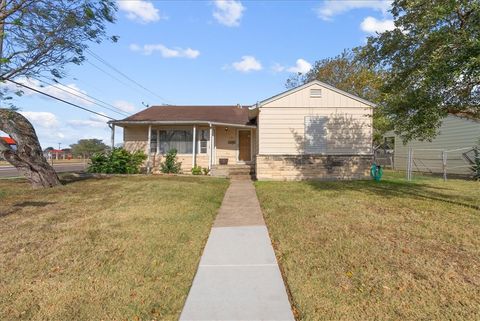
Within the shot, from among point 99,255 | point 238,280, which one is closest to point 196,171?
point 99,255

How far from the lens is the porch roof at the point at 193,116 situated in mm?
17766

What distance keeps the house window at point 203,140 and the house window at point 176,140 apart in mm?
447

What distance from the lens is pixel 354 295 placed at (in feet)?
12.0

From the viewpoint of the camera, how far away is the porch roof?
699 inches

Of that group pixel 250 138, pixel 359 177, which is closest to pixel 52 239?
pixel 359 177

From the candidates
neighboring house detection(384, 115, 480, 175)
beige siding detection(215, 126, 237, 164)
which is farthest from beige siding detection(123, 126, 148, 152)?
neighboring house detection(384, 115, 480, 175)

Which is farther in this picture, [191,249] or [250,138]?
[250,138]

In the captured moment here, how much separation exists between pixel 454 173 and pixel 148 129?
61.9 feet

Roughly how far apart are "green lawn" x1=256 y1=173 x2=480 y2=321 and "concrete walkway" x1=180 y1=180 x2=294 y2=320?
198 millimetres

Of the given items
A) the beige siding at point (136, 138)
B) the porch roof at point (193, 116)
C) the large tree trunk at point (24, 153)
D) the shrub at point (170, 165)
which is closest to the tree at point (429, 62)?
the porch roof at point (193, 116)

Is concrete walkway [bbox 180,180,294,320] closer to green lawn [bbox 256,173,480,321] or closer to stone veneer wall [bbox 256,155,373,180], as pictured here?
green lawn [bbox 256,173,480,321]

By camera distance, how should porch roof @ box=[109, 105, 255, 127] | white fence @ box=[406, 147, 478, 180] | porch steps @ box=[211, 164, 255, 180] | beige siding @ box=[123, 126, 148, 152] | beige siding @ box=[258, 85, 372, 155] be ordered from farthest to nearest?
white fence @ box=[406, 147, 478, 180] < beige siding @ box=[123, 126, 148, 152] < porch roof @ box=[109, 105, 255, 127] < porch steps @ box=[211, 164, 255, 180] < beige siding @ box=[258, 85, 372, 155]

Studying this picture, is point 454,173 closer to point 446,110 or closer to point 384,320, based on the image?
point 446,110

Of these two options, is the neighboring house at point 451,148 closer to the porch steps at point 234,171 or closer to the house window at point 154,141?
the porch steps at point 234,171
